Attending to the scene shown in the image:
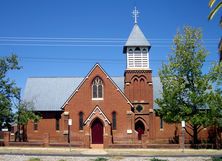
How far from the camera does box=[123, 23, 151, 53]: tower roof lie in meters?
53.3

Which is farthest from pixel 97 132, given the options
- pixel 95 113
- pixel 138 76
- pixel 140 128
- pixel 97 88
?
pixel 138 76

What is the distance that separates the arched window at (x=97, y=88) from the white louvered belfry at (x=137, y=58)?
521cm

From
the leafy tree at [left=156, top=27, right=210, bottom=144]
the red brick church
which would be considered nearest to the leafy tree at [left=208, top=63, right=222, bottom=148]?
the leafy tree at [left=156, top=27, right=210, bottom=144]

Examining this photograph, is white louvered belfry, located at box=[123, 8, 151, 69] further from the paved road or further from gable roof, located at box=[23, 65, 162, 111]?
the paved road

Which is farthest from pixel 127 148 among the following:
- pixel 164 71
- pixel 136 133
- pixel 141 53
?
pixel 141 53

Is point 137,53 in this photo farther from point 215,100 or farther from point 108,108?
point 215,100

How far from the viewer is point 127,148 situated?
41781 millimetres

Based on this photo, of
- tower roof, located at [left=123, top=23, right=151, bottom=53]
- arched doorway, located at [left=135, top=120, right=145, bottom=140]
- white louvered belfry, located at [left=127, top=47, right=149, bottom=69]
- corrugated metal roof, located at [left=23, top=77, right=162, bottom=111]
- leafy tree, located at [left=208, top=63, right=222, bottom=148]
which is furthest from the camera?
corrugated metal roof, located at [left=23, top=77, right=162, bottom=111]

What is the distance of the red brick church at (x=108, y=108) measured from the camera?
4847cm

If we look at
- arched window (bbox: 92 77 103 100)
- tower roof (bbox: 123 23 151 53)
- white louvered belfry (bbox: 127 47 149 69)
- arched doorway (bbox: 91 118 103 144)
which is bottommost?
arched doorway (bbox: 91 118 103 144)

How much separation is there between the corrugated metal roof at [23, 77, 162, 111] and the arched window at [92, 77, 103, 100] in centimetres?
653

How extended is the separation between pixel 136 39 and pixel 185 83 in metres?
14.8

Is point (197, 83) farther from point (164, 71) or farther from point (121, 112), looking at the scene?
point (121, 112)

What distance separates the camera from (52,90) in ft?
188
